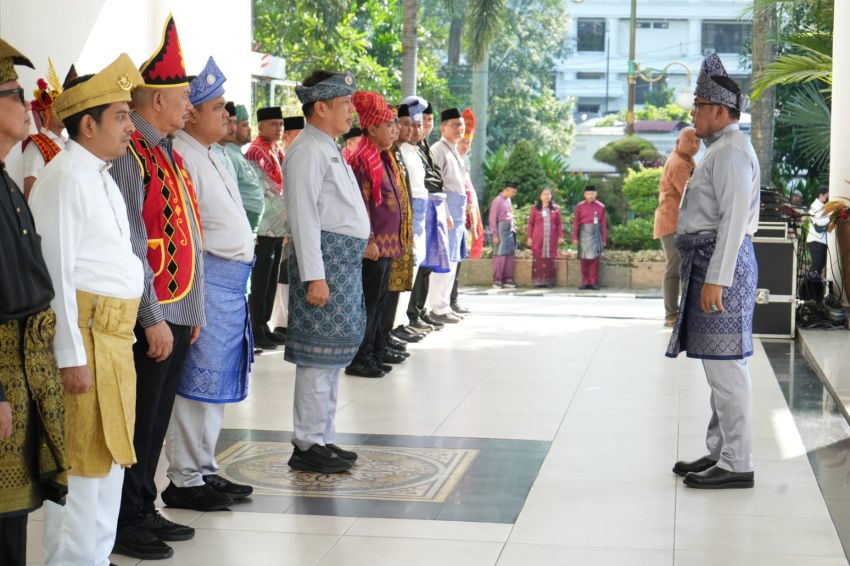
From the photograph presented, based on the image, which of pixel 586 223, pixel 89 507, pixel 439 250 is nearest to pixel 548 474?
pixel 89 507

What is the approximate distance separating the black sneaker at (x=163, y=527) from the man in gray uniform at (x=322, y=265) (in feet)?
3.49

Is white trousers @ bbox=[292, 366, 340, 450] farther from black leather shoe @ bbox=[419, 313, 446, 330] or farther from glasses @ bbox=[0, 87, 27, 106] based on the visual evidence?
black leather shoe @ bbox=[419, 313, 446, 330]

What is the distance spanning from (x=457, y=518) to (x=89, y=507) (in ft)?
5.11

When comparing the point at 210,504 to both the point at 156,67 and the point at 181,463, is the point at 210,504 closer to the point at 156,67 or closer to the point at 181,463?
the point at 181,463

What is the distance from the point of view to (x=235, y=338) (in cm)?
475

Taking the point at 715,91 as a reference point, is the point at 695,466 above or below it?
below

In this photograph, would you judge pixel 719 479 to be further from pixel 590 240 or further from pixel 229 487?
pixel 590 240

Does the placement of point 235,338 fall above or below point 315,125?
below

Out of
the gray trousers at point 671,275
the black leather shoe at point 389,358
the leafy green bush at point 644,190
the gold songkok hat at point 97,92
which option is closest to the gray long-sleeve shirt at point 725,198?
the gold songkok hat at point 97,92

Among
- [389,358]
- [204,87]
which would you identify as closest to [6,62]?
[204,87]

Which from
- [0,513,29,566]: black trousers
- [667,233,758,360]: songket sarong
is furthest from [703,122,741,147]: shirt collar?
[0,513,29,566]: black trousers

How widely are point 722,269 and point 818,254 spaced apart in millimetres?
8327

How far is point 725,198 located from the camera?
508 centimetres

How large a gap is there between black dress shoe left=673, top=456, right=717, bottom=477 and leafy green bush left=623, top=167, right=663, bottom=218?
14649mm
